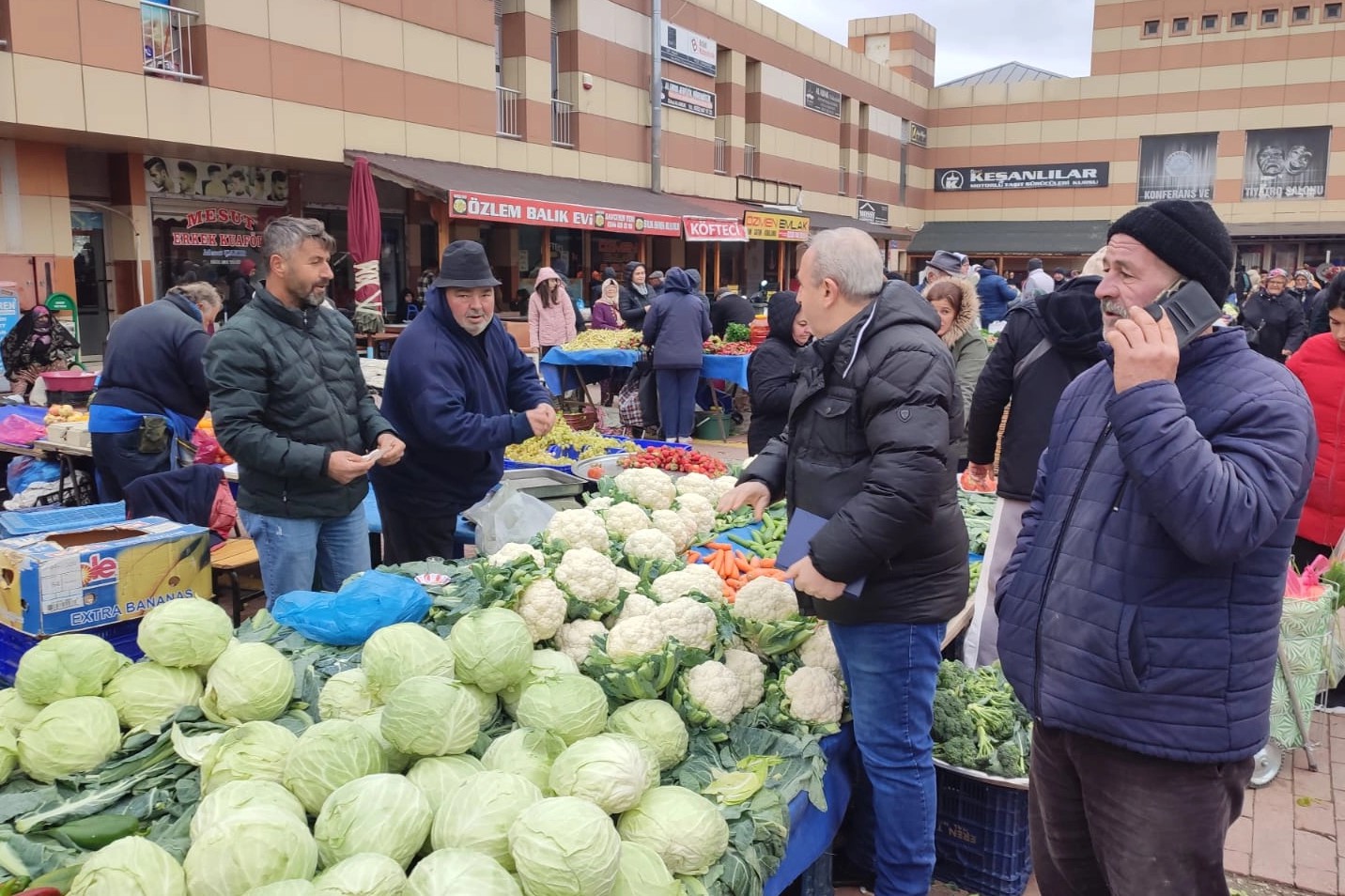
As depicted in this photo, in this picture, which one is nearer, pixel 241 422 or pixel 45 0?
pixel 241 422

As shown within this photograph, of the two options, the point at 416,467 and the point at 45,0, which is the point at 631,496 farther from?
the point at 45,0

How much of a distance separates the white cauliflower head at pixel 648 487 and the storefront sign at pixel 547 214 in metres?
10.5

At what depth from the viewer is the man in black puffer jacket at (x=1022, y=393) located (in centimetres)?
386

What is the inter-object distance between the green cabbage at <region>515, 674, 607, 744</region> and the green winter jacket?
5.40ft

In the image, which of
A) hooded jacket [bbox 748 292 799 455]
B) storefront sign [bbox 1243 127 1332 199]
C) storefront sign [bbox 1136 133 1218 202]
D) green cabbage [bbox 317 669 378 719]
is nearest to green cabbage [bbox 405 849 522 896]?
green cabbage [bbox 317 669 378 719]

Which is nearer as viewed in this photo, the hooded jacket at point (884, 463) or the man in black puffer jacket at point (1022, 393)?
the hooded jacket at point (884, 463)

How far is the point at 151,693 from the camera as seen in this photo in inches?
102

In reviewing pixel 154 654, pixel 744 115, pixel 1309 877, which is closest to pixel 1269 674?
pixel 1309 877

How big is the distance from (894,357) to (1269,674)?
3.69 feet

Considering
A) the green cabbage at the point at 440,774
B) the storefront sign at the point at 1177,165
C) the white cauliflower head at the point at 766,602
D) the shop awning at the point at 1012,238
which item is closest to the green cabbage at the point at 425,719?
the green cabbage at the point at 440,774

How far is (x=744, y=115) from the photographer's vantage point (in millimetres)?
25875

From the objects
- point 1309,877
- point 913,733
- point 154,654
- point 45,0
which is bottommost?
point 1309,877

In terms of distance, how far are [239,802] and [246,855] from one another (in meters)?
0.18

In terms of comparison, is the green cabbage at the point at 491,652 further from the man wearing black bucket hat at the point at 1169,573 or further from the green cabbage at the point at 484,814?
the man wearing black bucket hat at the point at 1169,573
